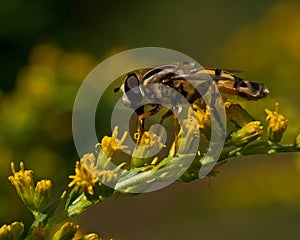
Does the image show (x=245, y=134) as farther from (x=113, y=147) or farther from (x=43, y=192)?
(x=43, y=192)

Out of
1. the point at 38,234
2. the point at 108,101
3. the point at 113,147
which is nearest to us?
the point at 38,234

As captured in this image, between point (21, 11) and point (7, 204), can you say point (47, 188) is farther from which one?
point (21, 11)

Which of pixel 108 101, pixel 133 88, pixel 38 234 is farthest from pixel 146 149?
pixel 108 101

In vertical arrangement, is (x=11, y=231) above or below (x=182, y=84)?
below

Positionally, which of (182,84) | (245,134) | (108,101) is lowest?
(108,101)

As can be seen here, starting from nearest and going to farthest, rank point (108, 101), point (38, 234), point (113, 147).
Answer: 1. point (38, 234)
2. point (113, 147)
3. point (108, 101)
